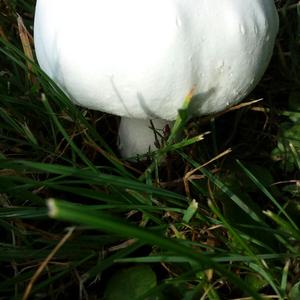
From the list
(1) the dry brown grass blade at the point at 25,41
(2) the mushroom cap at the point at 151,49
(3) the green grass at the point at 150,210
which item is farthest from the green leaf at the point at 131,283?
(1) the dry brown grass blade at the point at 25,41

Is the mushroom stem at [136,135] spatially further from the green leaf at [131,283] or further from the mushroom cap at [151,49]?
the green leaf at [131,283]

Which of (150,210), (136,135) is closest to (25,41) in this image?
(136,135)

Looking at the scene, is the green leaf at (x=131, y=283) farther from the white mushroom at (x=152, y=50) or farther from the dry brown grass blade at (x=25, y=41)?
the dry brown grass blade at (x=25, y=41)

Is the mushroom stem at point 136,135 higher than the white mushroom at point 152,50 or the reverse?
the reverse

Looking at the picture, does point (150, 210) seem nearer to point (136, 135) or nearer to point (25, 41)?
point (136, 135)

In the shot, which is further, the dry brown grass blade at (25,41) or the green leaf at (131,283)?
the dry brown grass blade at (25,41)

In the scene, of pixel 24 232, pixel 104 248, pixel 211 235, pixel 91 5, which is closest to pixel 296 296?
pixel 211 235

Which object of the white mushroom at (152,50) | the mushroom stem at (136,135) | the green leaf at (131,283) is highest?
the white mushroom at (152,50)
